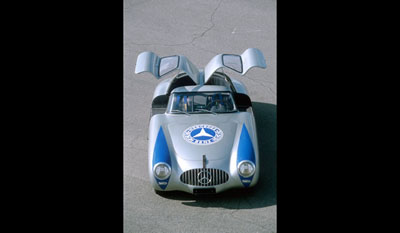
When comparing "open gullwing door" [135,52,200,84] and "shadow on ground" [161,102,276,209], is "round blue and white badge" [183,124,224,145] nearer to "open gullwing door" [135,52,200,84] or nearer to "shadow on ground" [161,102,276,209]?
"shadow on ground" [161,102,276,209]

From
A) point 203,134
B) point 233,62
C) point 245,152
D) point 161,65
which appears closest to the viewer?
point 245,152

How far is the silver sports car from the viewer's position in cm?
870

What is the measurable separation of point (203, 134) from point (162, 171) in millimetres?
1021

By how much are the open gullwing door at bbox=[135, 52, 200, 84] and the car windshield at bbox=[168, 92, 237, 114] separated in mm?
621

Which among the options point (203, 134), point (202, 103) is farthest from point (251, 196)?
point (202, 103)

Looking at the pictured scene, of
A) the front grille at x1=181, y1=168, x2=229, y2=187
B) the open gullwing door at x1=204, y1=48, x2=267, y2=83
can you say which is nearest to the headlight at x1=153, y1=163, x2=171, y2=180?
the front grille at x1=181, y1=168, x2=229, y2=187

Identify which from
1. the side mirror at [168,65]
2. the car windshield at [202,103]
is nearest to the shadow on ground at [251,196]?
the car windshield at [202,103]

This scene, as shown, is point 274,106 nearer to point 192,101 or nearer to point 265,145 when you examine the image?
point 265,145

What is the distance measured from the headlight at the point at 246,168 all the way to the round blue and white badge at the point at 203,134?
670 millimetres

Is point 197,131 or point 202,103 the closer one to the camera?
point 197,131

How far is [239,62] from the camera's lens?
1059 centimetres

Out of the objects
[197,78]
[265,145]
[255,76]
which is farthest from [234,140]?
[255,76]

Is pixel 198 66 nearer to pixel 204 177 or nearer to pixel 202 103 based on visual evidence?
pixel 202 103

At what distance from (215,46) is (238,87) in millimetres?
4265
